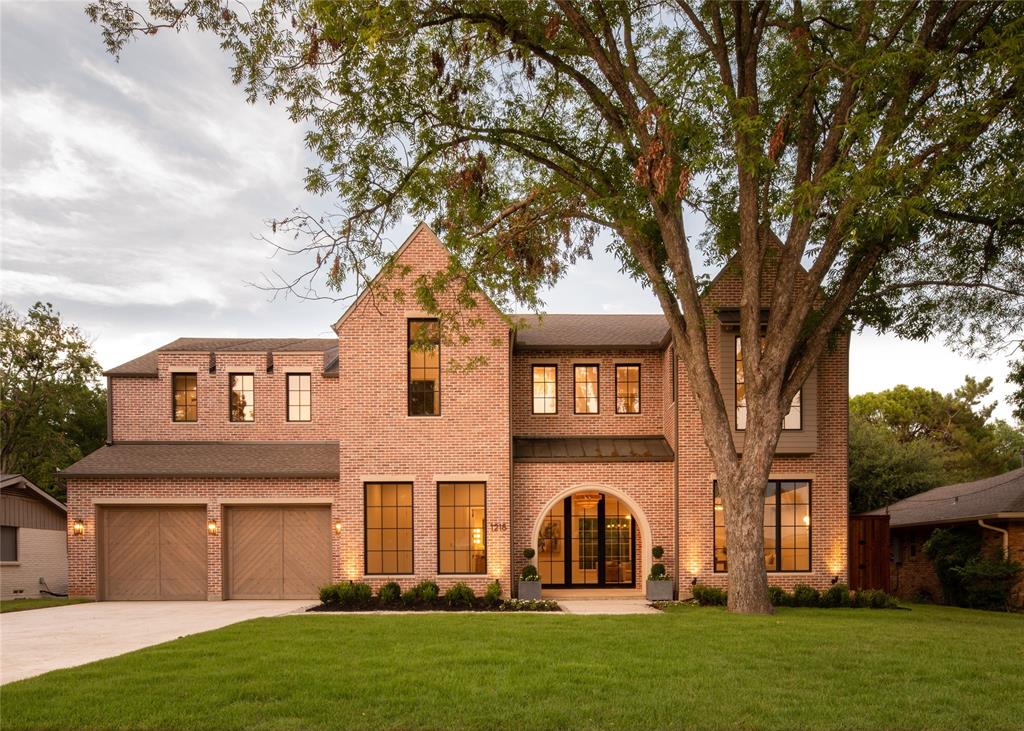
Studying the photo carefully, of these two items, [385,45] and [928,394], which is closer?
[385,45]

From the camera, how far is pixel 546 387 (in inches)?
727

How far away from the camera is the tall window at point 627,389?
18.4 m

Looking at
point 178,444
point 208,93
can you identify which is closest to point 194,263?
point 178,444

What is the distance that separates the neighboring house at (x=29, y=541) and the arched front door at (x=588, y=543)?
15.1m

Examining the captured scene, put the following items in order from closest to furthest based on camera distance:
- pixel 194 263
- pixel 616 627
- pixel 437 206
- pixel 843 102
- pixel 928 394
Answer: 1. pixel 616 627
2. pixel 843 102
3. pixel 437 206
4. pixel 194 263
5. pixel 928 394

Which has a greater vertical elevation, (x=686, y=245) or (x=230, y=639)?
(x=686, y=245)

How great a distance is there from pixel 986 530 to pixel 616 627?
12.7m

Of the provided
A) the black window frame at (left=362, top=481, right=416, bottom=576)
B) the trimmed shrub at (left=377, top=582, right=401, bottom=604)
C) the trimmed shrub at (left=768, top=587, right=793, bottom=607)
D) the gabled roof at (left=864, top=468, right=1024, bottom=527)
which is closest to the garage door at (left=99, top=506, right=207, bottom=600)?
the black window frame at (left=362, top=481, right=416, bottom=576)

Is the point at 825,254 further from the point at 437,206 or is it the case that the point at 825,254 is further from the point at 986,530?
the point at 986,530

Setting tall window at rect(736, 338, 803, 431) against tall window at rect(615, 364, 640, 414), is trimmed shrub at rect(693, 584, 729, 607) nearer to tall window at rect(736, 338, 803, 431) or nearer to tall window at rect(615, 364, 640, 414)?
tall window at rect(736, 338, 803, 431)

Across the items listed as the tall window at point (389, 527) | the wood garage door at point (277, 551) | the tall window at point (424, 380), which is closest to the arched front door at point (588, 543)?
the tall window at point (389, 527)

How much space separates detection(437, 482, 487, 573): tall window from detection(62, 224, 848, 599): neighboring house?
0.11 ft

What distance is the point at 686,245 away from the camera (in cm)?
1306

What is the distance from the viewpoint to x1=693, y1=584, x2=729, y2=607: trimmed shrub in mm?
15008
